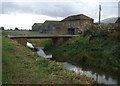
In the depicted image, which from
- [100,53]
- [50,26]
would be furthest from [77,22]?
[100,53]

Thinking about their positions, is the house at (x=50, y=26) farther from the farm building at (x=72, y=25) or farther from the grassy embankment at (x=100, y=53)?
the grassy embankment at (x=100, y=53)

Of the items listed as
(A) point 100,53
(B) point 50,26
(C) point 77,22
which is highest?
(C) point 77,22

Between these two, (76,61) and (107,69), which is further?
(76,61)

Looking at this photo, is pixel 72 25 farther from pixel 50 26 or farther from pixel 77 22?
pixel 50 26

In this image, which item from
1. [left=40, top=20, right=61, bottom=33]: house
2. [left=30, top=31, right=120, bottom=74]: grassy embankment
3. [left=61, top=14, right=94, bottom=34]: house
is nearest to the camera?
[left=30, top=31, right=120, bottom=74]: grassy embankment

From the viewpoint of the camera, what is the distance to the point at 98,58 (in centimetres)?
2867

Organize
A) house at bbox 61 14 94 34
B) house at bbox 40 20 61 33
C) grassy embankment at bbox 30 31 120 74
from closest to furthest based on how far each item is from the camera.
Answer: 1. grassy embankment at bbox 30 31 120 74
2. house at bbox 61 14 94 34
3. house at bbox 40 20 61 33

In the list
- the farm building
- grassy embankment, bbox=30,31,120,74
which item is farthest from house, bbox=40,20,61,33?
grassy embankment, bbox=30,31,120,74

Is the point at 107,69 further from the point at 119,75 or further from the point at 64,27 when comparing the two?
the point at 64,27

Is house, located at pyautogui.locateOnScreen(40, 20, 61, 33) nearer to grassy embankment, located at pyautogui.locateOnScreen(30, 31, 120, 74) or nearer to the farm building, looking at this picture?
the farm building

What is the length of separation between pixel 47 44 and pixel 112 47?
91.5 feet

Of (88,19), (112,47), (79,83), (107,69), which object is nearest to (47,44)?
(88,19)

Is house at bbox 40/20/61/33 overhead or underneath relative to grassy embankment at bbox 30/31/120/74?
overhead

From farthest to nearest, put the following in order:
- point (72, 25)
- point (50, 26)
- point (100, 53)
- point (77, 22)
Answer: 1. point (50, 26)
2. point (72, 25)
3. point (77, 22)
4. point (100, 53)
